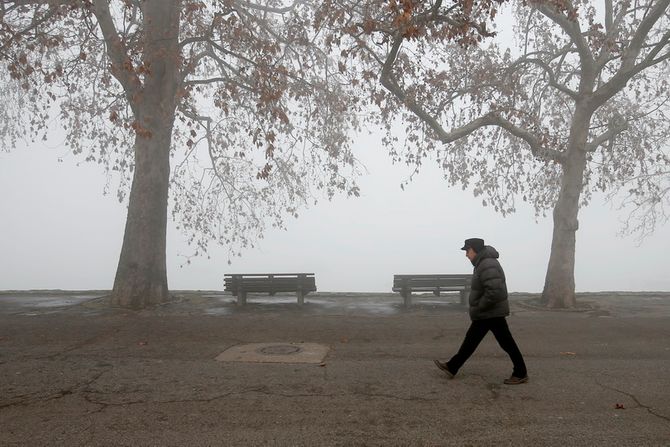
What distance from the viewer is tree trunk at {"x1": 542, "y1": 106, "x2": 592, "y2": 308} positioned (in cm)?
1348

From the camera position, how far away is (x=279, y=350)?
8.00 m

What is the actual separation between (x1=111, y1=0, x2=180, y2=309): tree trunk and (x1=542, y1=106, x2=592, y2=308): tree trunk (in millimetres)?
9647

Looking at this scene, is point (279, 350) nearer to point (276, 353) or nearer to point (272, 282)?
point (276, 353)

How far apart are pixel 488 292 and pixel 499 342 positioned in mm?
617

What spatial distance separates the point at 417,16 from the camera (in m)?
9.66

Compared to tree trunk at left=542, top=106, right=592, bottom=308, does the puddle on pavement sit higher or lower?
lower

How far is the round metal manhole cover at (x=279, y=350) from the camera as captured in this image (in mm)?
7844

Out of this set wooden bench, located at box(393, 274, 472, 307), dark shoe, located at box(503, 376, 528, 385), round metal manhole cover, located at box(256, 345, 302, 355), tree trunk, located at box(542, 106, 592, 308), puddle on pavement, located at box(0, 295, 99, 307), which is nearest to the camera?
dark shoe, located at box(503, 376, 528, 385)

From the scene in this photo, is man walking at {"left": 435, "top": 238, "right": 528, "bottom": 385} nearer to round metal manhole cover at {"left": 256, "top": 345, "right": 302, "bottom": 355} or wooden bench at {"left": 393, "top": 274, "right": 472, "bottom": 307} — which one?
round metal manhole cover at {"left": 256, "top": 345, "right": 302, "bottom": 355}

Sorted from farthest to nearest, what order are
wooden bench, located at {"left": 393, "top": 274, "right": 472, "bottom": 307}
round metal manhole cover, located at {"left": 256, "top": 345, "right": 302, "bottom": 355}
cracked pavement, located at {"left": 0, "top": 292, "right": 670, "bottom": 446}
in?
wooden bench, located at {"left": 393, "top": 274, "right": 472, "bottom": 307} → round metal manhole cover, located at {"left": 256, "top": 345, "right": 302, "bottom": 355} → cracked pavement, located at {"left": 0, "top": 292, "right": 670, "bottom": 446}

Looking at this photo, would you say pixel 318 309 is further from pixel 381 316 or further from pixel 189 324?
pixel 189 324

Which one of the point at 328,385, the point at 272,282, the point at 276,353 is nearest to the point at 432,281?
the point at 272,282

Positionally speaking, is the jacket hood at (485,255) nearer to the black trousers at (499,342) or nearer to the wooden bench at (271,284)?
the black trousers at (499,342)

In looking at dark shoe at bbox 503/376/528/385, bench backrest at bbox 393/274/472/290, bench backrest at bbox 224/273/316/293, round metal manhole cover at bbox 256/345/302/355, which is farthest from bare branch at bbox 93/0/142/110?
dark shoe at bbox 503/376/528/385
